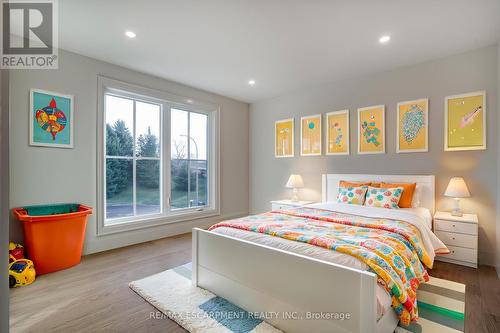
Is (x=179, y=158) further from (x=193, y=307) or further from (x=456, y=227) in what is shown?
(x=456, y=227)

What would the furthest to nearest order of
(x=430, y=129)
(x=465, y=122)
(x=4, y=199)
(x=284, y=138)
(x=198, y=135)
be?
(x=284, y=138) → (x=198, y=135) → (x=430, y=129) → (x=465, y=122) → (x=4, y=199)

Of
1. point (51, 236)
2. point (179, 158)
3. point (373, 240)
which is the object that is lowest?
point (51, 236)

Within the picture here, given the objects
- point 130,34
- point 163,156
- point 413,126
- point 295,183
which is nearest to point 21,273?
point 163,156

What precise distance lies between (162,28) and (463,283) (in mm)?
3875

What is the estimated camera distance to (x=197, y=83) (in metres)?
4.12

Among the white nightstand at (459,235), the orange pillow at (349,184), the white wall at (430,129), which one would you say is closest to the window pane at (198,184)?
the white wall at (430,129)

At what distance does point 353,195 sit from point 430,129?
1.29m

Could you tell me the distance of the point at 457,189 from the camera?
9.17ft

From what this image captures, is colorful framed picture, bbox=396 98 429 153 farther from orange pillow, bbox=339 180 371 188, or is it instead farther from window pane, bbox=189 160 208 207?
window pane, bbox=189 160 208 207

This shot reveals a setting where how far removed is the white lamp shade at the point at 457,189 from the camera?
9.07ft

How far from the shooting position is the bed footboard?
1.35 metres

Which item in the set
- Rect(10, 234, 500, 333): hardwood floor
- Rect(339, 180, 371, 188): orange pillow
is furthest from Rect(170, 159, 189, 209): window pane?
Rect(339, 180, 371, 188): orange pillow

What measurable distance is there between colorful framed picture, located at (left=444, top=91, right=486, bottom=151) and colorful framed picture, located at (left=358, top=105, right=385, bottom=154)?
0.73 metres

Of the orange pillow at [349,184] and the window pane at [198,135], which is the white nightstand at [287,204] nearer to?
the orange pillow at [349,184]
